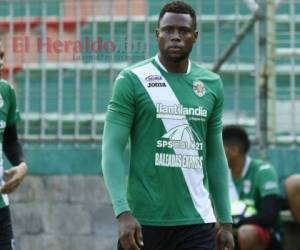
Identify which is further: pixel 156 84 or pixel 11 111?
pixel 11 111

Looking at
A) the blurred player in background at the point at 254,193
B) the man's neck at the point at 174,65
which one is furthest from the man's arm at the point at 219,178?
the blurred player in background at the point at 254,193

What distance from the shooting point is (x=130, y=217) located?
5.02m

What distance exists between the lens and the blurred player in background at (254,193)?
791cm

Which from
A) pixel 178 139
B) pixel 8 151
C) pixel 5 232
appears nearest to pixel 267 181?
pixel 8 151

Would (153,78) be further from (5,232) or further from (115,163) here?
(5,232)

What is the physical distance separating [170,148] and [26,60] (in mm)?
3690

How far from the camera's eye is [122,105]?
17.0ft

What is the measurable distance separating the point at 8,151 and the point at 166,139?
6.06 feet

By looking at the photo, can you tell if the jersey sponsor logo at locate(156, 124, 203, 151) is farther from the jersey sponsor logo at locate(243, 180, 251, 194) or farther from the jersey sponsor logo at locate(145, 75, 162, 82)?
the jersey sponsor logo at locate(243, 180, 251, 194)

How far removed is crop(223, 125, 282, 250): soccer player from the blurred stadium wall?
0.35 meters

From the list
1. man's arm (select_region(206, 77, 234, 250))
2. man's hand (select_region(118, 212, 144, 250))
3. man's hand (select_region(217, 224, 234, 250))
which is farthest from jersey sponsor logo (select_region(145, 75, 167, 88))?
man's hand (select_region(217, 224, 234, 250))

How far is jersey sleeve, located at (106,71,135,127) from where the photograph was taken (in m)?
5.19

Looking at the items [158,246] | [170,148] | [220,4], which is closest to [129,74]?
[170,148]

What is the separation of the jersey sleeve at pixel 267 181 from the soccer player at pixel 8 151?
208cm
